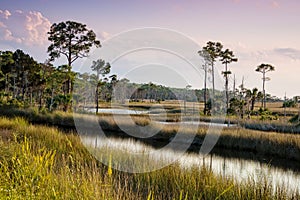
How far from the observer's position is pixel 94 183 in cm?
327

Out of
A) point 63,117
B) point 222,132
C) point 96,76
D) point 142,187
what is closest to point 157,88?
point 96,76

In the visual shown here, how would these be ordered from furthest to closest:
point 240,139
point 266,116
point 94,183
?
point 266,116 → point 240,139 → point 94,183

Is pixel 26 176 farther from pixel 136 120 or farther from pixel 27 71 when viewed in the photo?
pixel 27 71

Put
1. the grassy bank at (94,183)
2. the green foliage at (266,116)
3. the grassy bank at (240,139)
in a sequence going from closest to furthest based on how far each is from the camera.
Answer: the grassy bank at (94,183) → the grassy bank at (240,139) → the green foliage at (266,116)

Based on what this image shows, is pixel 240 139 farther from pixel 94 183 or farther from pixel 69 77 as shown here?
pixel 69 77

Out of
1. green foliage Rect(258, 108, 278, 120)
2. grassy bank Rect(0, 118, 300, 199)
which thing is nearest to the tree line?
green foliage Rect(258, 108, 278, 120)

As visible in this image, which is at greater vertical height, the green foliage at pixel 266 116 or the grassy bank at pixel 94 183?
the green foliage at pixel 266 116

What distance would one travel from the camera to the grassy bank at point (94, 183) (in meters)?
3.22

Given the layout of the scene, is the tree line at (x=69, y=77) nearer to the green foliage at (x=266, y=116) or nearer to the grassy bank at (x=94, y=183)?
the green foliage at (x=266, y=116)

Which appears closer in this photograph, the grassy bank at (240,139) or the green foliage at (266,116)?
the grassy bank at (240,139)

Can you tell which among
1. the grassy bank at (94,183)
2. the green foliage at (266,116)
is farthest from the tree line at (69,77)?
the grassy bank at (94,183)

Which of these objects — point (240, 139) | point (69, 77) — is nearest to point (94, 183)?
point (240, 139)

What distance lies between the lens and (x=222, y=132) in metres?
12.9

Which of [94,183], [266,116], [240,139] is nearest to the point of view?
[94,183]
